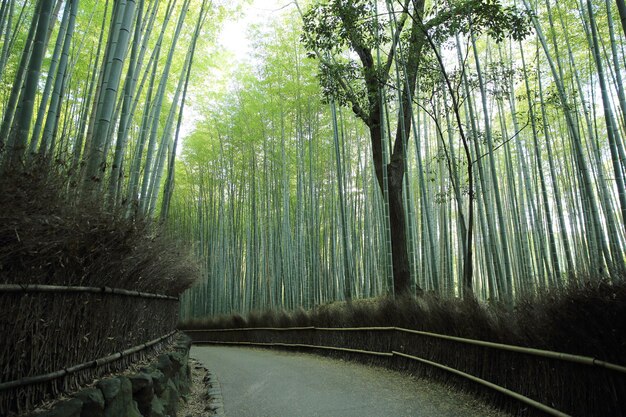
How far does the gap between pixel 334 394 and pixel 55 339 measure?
2584mm

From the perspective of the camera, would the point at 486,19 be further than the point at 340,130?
Result: No

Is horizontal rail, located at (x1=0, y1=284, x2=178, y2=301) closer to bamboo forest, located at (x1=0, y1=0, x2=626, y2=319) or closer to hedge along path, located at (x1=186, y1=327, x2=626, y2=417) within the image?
bamboo forest, located at (x1=0, y1=0, x2=626, y2=319)

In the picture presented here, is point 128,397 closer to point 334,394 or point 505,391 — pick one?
point 334,394

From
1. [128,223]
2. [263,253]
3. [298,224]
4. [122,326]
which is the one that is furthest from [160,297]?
[263,253]

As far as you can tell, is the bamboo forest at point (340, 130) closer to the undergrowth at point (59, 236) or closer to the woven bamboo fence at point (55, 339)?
the undergrowth at point (59, 236)

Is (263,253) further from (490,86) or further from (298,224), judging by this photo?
(490,86)

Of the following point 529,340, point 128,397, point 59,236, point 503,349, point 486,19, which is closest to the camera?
point 59,236

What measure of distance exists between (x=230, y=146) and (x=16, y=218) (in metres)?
9.67

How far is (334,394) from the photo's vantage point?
12.3ft

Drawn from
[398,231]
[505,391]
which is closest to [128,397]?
[505,391]

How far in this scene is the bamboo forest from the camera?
10.5 ft

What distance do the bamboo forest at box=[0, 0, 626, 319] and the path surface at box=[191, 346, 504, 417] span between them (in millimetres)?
903

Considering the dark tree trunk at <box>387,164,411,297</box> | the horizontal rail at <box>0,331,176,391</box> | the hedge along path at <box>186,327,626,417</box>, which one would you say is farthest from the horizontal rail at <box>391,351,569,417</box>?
the horizontal rail at <box>0,331,176,391</box>

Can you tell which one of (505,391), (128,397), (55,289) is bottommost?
(505,391)
